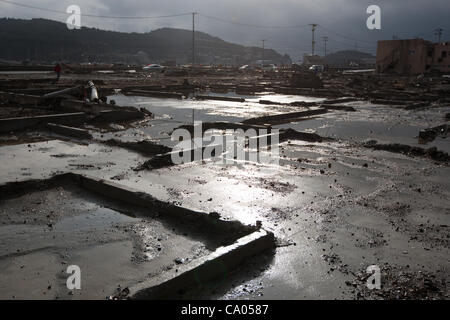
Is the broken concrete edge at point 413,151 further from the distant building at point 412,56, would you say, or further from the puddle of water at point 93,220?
the distant building at point 412,56

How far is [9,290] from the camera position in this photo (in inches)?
147

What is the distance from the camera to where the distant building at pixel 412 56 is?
2211 inches

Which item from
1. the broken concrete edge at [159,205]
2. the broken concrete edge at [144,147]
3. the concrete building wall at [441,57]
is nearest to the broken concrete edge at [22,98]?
the broken concrete edge at [144,147]

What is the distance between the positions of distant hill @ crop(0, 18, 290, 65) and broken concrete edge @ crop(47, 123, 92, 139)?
96.0 metres

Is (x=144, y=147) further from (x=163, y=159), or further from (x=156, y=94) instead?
(x=156, y=94)

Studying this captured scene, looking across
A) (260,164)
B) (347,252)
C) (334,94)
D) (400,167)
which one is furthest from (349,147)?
(334,94)

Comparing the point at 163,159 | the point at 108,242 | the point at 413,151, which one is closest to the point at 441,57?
the point at 413,151

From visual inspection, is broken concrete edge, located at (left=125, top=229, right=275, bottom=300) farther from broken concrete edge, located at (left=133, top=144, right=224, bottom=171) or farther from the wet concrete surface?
broken concrete edge, located at (left=133, top=144, right=224, bottom=171)

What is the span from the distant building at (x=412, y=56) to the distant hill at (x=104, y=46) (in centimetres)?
7222

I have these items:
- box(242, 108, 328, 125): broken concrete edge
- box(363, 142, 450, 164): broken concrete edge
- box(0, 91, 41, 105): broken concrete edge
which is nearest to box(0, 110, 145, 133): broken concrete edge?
box(242, 108, 328, 125): broken concrete edge

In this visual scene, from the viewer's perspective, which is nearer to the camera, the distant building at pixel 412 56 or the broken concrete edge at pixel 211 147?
the broken concrete edge at pixel 211 147

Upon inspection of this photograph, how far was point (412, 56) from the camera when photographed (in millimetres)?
56562

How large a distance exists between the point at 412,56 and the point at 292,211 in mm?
58973

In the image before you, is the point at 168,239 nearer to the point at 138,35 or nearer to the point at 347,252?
the point at 347,252
